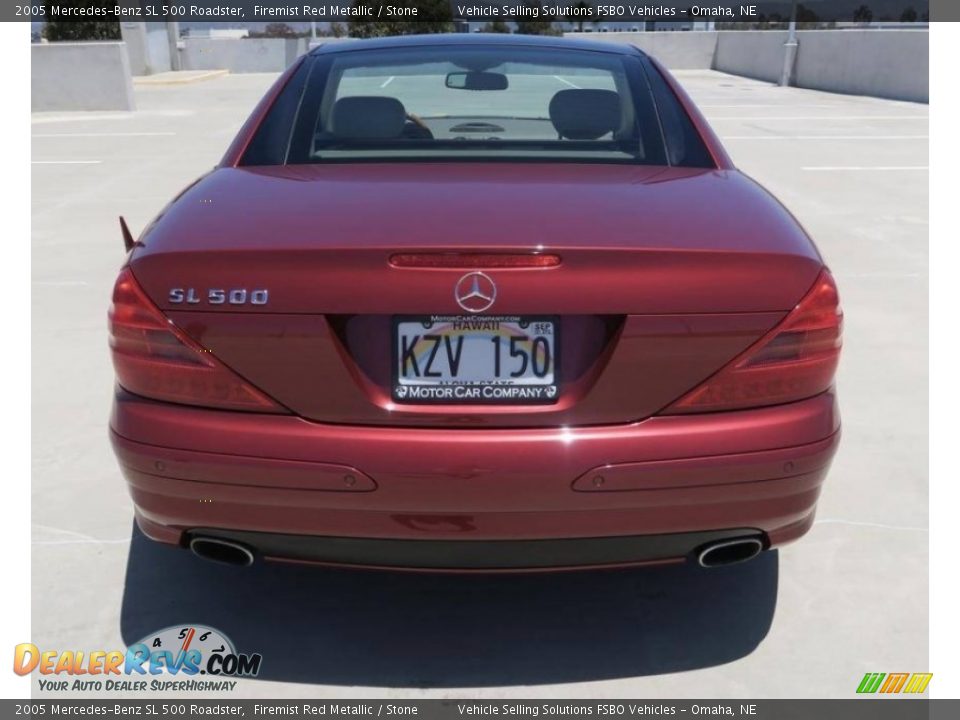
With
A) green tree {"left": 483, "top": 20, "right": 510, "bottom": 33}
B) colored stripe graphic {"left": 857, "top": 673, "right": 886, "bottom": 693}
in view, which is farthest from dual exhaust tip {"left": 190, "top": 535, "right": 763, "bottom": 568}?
green tree {"left": 483, "top": 20, "right": 510, "bottom": 33}

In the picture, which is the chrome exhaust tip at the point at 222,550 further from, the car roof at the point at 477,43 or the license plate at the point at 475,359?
the car roof at the point at 477,43

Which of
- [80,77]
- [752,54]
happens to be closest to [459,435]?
[80,77]

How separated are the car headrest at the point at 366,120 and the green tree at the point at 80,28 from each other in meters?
19.1

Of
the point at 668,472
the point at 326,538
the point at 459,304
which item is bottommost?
the point at 326,538

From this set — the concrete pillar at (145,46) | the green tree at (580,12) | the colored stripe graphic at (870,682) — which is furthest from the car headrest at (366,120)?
the green tree at (580,12)

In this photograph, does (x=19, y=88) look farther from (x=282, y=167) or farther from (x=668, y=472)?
(x=668, y=472)

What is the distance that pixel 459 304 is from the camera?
7.41 ft

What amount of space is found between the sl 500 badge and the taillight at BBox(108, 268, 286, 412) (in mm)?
65

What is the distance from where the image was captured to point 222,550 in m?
2.56

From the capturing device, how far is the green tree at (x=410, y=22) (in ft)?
130

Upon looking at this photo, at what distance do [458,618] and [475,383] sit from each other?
3.10ft
